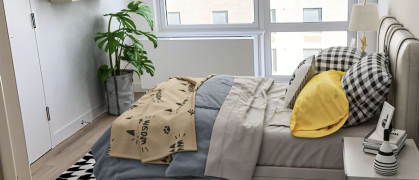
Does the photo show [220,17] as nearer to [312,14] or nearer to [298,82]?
[312,14]

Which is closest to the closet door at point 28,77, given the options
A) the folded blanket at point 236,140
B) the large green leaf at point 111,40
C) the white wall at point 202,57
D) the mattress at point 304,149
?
the large green leaf at point 111,40

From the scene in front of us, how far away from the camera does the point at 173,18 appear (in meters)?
5.39

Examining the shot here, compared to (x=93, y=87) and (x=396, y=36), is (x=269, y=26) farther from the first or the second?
(x=396, y=36)

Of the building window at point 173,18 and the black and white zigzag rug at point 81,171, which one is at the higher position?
the building window at point 173,18

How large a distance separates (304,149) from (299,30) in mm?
2846

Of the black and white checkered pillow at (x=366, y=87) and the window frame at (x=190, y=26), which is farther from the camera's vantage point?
the window frame at (x=190, y=26)

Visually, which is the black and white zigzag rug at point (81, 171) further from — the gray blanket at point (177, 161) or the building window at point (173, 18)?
the building window at point (173, 18)

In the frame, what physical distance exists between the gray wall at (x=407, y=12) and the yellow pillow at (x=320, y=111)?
0.51 m

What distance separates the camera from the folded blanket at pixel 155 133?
252 centimetres

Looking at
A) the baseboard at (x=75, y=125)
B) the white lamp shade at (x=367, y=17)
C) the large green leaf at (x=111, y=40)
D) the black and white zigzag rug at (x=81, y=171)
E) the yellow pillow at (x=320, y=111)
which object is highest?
the white lamp shade at (x=367, y=17)

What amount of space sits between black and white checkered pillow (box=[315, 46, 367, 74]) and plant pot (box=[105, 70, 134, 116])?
6.88 ft

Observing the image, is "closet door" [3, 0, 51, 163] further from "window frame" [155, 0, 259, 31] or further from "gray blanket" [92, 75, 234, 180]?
"window frame" [155, 0, 259, 31]

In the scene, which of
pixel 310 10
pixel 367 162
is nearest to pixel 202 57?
pixel 310 10

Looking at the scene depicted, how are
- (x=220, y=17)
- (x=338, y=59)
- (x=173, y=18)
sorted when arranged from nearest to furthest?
1. (x=338, y=59)
2. (x=220, y=17)
3. (x=173, y=18)
